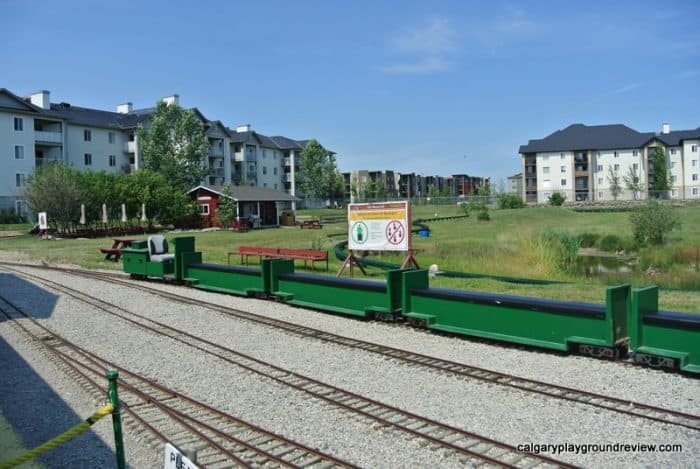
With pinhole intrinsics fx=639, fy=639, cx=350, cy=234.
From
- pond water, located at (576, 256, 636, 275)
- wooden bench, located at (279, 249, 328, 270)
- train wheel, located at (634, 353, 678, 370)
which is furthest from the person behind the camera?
pond water, located at (576, 256, 636, 275)

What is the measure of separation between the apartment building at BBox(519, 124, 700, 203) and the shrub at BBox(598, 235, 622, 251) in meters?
64.4

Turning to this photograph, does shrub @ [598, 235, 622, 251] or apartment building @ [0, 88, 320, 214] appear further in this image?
apartment building @ [0, 88, 320, 214]

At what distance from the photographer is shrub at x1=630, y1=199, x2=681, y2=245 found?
102 feet

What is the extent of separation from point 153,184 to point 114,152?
788 inches

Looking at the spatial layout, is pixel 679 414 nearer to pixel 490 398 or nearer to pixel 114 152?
pixel 490 398

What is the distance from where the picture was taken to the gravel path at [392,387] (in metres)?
6.37

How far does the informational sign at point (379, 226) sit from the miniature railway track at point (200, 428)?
8.48 metres

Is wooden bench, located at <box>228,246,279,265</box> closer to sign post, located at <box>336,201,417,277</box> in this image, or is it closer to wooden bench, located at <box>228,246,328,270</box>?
wooden bench, located at <box>228,246,328,270</box>

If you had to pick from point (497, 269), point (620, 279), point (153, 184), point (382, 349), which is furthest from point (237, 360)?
point (153, 184)

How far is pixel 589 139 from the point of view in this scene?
99062 mm

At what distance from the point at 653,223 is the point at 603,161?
71.4 metres

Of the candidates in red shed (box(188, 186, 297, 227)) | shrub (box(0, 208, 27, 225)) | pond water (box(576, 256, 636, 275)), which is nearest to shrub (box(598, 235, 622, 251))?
pond water (box(576, 256, 636, 275))

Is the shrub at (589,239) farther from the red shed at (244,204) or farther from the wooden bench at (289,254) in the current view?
the red shed at (244,204)

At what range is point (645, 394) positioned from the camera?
25.6 feet
